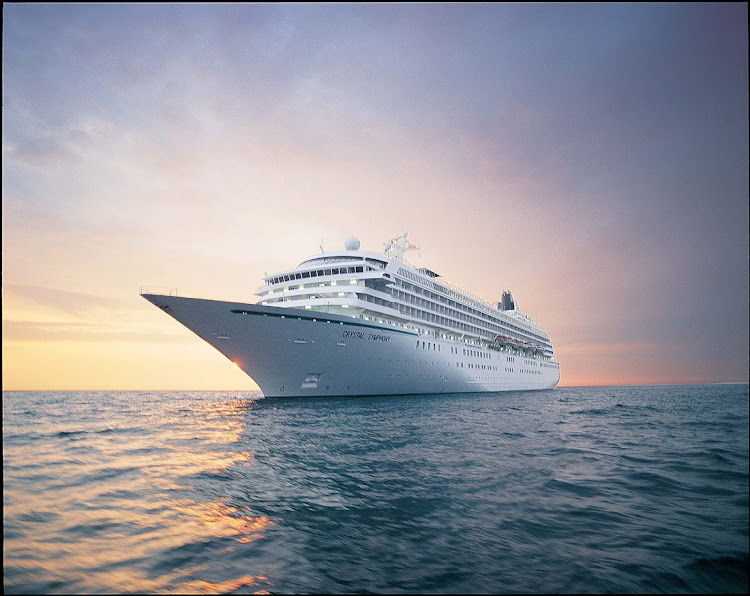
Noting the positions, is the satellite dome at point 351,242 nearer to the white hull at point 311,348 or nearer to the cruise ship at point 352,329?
the cruise ship at point 352,329

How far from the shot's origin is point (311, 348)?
105 ft

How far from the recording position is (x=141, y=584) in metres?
5.96

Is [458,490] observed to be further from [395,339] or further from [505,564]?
[395,339]

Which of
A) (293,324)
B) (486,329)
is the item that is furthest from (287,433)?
(486,329)

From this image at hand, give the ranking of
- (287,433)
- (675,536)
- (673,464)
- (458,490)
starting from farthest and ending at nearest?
(287,433) → (673,464) → (458,490) → (675,536)

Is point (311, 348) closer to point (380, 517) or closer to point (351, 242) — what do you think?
point (351, 242)

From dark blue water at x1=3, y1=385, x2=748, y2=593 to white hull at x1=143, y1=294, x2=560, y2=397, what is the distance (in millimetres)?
13179

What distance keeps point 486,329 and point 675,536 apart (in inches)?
2266

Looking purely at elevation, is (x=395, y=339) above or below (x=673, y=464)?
above

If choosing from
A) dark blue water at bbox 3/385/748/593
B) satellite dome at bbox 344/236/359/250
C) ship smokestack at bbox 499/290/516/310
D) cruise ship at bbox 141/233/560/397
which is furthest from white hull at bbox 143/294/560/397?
ship smokestack at bbox 499/290/516/310

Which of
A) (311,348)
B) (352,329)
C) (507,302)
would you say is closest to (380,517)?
(311,348)

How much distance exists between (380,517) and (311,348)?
2396 centimetres

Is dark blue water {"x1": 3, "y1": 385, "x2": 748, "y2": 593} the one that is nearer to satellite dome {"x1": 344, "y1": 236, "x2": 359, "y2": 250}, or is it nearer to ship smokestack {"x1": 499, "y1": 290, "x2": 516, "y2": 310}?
satellite dome {"x1": 344, "y1": 236, "x2": 359, "y2": 250}

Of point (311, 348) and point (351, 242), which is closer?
point (311, 348)
